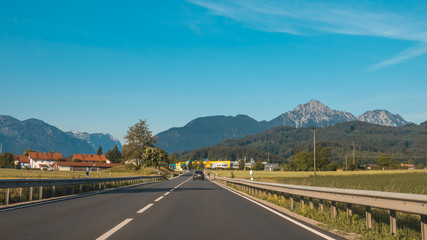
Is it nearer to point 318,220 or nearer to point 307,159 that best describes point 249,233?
point 318,220

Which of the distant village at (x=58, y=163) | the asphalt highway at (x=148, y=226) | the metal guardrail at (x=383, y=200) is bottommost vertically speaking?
the distant village at (x=58, y=163)

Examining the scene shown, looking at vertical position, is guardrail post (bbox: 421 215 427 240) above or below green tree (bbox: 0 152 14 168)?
above

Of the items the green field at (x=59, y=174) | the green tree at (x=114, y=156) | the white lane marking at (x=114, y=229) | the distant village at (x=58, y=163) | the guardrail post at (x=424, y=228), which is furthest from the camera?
the green tree at (x=114, y=156)

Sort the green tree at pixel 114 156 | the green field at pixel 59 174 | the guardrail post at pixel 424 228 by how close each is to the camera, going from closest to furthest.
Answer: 1. the guardrail post at pixel 424 228
2. the green field at pixel 59 174
3. the green tree at pixel 114 156

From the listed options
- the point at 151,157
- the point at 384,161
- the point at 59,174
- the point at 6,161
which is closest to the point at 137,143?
the point at 151,157

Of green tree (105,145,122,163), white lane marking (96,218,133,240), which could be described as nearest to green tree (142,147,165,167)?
white lane marking (96,218,133,240)

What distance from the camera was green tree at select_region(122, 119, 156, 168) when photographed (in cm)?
9444

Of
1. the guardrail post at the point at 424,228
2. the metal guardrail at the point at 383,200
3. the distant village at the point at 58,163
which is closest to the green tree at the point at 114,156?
the distant village at the point at 58,163

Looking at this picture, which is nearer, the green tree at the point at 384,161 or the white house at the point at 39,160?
the green tree at the point at 384,161

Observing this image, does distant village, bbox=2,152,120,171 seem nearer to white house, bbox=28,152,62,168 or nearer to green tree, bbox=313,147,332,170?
white house, bbox=28,152,62,168

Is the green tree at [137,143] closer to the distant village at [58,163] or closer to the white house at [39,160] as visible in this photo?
the distant village at [58,163]

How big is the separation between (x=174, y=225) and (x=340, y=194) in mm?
3949

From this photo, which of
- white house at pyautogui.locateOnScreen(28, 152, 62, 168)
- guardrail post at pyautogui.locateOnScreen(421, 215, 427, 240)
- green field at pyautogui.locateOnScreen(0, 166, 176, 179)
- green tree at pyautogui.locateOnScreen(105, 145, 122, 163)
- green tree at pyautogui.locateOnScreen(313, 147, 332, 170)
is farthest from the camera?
green tree at pyautogui.locateOnScreen(105, 145, 122, 163)

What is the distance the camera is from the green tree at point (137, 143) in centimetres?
9444
